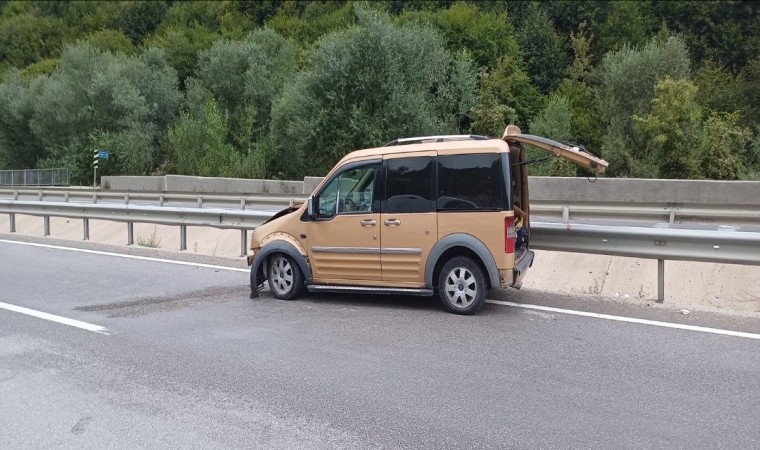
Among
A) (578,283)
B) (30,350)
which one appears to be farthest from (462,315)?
(30,350)

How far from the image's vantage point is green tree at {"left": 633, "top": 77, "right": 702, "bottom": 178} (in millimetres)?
33812

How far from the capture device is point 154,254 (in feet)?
48.1

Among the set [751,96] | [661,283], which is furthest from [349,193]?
[751,96]

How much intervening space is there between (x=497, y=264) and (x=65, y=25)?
95471 millimetres

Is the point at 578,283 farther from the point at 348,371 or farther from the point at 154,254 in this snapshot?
the point at 154,254

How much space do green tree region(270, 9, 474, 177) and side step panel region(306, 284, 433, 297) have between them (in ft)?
87.6

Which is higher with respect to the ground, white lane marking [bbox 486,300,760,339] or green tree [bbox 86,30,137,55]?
green tree [bbox 86,30,137,55]

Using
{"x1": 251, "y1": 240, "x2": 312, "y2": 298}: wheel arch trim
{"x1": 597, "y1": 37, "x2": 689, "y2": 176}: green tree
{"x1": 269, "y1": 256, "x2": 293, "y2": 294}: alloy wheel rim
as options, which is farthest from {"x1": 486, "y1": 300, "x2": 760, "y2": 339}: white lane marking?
{"x1": 597, "y1": 37, "x2": 689, "y2": 176}: green tree

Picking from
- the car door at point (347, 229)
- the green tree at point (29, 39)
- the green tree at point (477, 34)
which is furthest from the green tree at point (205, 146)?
the green tree at point (29, 39)

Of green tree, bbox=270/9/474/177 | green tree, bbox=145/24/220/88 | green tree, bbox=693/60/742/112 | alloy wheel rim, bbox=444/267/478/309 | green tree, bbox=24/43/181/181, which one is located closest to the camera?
alloy wheel rim, bbox=444/267/478/309

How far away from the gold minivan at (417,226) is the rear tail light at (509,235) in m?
0.01

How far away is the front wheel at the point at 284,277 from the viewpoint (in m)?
9.47

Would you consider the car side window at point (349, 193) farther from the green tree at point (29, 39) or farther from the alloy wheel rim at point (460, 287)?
the green tree at point (29, 39)

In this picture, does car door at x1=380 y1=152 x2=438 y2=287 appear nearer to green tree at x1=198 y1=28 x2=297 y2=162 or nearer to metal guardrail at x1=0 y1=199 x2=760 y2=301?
metal guardrail at x1=0 y1=199 x2=760 y2=301
